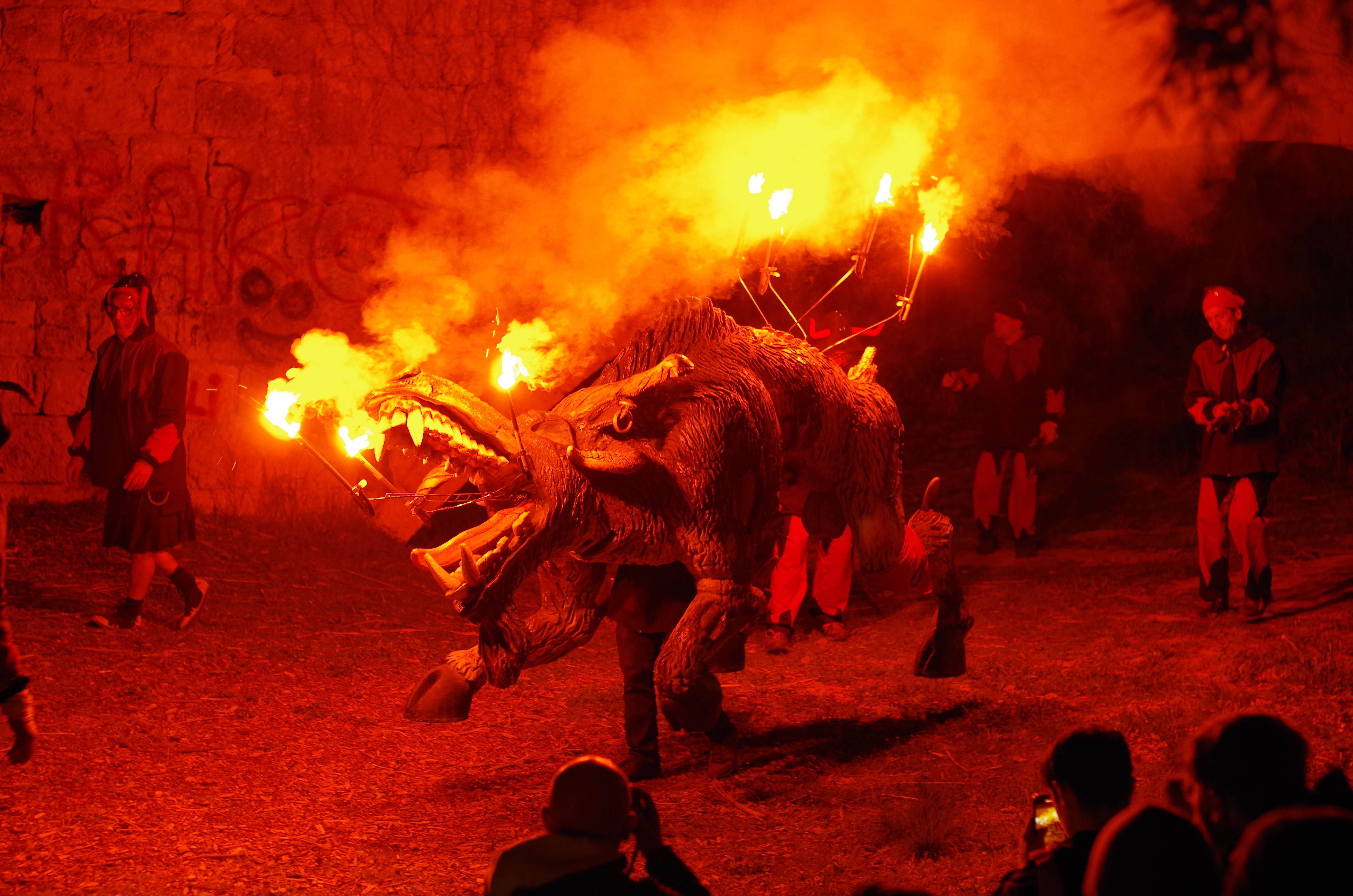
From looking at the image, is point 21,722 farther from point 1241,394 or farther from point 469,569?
point 1241,394

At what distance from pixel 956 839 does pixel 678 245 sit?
10.6ft

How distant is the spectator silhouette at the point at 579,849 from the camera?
7.71 feet

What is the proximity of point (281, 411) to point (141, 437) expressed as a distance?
10.7ft

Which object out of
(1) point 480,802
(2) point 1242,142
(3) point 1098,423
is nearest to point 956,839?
(1) point 480,802

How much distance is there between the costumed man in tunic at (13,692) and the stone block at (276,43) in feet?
21.1

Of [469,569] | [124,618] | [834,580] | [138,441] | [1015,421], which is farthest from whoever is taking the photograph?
[1015,421]

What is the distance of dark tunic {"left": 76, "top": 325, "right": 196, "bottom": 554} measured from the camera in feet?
22.5

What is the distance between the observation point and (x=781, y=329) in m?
10.5

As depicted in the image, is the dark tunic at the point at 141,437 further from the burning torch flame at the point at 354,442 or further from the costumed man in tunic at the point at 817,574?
the costumed man in tunic at the point at 817,574

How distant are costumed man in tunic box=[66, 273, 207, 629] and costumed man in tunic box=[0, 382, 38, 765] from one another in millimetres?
3553

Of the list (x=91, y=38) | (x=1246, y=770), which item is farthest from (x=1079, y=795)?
(x=91, y=38)

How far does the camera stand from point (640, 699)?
478 cm

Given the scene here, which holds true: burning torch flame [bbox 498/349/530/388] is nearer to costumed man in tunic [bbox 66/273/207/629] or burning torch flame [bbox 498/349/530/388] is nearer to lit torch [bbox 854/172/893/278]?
lit torch [bbox 854/172/893/278]

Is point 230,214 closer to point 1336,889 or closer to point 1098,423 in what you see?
point 1336,889
